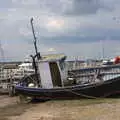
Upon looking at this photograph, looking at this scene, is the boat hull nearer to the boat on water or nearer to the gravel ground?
the boat on water

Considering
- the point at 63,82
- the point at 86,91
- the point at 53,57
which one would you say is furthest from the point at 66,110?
the point at 53,57

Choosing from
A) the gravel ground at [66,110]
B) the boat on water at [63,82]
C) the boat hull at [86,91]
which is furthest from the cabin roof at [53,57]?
the gravel ground at [66,110]

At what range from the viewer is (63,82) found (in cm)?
3344

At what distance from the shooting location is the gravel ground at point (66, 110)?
23195mm

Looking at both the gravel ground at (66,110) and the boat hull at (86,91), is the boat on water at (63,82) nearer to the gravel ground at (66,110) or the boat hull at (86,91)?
the boat hull at (86,91)

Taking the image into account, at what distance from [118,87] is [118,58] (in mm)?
10513

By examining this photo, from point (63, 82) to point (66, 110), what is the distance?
278 inches

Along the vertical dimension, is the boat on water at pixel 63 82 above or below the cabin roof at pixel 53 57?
below

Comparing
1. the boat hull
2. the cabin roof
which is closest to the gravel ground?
the boat hull

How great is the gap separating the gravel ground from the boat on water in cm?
74

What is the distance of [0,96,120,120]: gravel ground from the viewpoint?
2320 centimetres

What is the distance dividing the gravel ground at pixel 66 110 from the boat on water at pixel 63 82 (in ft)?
2.44

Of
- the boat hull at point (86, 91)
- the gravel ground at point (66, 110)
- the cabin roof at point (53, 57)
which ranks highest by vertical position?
the cabin roof at point (53, 57)

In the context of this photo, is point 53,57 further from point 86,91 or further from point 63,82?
point 86,91
